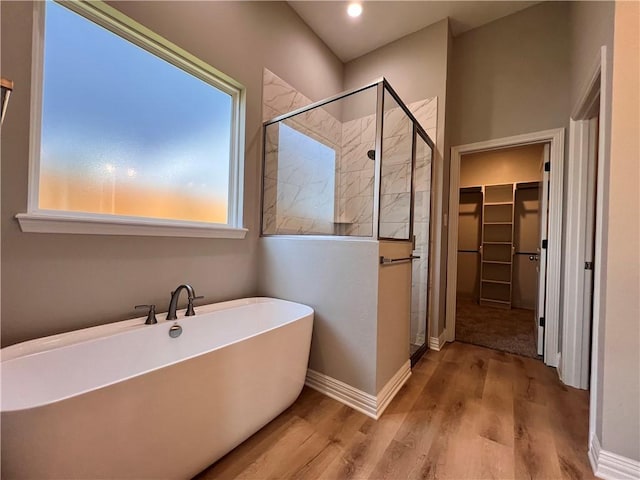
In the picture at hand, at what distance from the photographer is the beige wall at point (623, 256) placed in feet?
3.81

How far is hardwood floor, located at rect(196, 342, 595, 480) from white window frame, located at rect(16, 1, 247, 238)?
127 centimetres

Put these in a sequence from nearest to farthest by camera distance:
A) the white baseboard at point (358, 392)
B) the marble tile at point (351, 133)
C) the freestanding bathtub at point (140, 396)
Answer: the freestanding bathtub at point (140, 396) < the white baseboard at point (358, 392) < the marble tile at point (351, 133)

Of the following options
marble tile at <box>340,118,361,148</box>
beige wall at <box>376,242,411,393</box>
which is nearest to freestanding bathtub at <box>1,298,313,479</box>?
beige wall at <box>376,242,411,393</box>

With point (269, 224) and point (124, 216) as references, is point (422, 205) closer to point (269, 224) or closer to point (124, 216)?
point (269, 224)

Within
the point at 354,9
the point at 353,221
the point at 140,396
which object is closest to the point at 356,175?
the point at 353,221

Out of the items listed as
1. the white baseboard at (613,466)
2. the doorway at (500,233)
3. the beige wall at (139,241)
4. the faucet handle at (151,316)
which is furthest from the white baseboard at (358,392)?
the doorway at (500,233)

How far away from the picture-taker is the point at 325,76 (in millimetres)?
3021

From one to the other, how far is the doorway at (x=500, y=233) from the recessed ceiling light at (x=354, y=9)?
2.58 m

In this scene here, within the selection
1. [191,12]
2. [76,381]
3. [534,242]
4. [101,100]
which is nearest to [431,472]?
[76,381]

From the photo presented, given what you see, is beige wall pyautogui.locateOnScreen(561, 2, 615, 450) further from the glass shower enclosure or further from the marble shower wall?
the marble shower wall

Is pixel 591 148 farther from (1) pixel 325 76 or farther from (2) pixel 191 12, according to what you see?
(2) pixel 191 12

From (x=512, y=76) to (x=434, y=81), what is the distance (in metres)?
0.73

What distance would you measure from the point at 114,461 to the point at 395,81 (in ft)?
11.5

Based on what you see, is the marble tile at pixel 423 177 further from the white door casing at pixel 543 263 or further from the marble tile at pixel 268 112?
the marble tile at pixel 268 112
